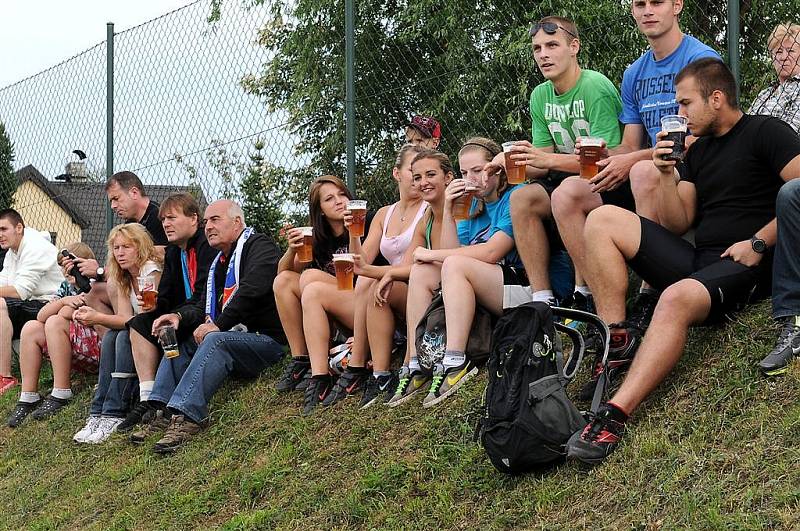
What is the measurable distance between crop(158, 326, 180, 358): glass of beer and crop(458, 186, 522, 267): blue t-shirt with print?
2.20 metres

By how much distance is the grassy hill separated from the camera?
4082 millimetres

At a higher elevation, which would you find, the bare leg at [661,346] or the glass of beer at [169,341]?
the bare leg at [661,346]

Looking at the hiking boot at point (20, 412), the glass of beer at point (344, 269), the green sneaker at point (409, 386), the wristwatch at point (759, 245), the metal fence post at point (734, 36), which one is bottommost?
the hiking boot at point (20, 412)

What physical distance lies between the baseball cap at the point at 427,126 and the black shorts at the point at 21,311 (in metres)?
4.73

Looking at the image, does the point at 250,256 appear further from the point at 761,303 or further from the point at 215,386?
the point at 761,303

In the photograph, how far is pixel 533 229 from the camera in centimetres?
579

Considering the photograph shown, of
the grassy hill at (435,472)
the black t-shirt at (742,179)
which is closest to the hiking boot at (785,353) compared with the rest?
the grassy hill at (435,472)

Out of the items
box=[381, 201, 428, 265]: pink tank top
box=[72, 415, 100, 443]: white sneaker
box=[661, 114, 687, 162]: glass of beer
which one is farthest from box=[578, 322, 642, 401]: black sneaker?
box=[72, 415, 100, 443]: white sneaker

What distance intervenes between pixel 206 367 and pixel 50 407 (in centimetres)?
241

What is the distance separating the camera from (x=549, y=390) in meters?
4.60

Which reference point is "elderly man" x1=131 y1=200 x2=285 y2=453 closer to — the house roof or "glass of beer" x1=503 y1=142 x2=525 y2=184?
the house roof

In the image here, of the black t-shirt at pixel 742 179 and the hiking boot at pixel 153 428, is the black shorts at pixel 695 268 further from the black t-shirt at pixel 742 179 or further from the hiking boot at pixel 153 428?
the hiking boot at pixel 153 428

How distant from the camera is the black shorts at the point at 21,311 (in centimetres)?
1012

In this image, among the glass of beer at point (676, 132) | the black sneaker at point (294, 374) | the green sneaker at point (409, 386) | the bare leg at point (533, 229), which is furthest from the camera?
the black sneaker at point (294, 374)
